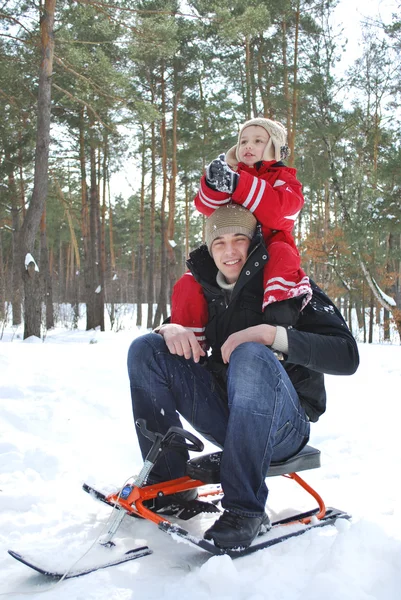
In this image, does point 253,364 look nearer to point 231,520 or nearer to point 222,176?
point 231,520

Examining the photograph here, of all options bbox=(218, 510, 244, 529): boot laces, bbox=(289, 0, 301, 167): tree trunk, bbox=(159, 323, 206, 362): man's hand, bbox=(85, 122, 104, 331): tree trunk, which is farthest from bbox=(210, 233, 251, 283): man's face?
bbox=(85, 122, 104, 331): tree trunk

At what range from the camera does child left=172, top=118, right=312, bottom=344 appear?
2041 millimetres

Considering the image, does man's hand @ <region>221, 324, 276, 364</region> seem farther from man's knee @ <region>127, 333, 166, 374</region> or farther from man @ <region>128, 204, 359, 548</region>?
man's knee @ <region>127, 333, 166, 374</region>

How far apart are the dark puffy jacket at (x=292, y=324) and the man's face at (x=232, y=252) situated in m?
0.05

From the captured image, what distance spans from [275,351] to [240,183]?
0.77 meters

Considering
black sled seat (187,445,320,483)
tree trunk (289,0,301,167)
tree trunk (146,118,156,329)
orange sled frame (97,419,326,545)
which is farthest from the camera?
tree trunk (146,118,156,329)

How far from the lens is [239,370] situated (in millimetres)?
1803

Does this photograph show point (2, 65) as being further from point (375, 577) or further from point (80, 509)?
point (375, 577)

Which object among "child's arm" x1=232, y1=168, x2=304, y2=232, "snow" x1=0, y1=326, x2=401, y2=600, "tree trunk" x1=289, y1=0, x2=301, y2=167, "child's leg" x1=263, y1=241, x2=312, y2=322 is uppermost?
"tree trunk" x1=289, y1=0, x2=301, y2=167

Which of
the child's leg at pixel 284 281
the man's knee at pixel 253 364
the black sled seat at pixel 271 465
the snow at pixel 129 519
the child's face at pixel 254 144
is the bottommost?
the snow at pixel 129 519

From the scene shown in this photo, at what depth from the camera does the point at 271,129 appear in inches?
104

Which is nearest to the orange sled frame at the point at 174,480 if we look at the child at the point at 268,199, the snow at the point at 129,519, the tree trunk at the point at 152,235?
the snow at the point at 129,519

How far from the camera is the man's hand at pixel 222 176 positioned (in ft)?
7.08

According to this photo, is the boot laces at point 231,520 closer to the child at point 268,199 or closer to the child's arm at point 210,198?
the child at point 268,199
